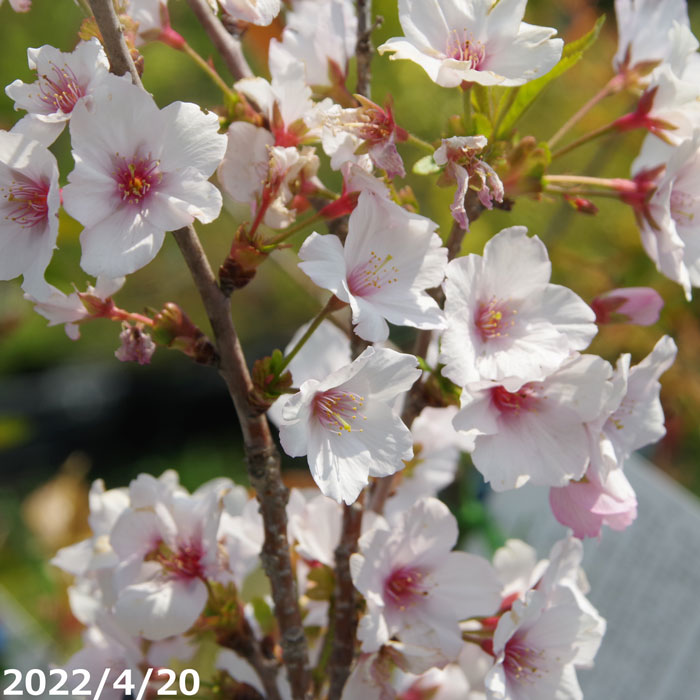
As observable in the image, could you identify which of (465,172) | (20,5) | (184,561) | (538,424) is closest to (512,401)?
(538,424)

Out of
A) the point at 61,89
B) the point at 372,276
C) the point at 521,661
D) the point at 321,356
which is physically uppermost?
the point at 61,89

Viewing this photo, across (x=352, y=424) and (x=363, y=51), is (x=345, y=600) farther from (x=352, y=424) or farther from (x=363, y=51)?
(x=363, y=51)

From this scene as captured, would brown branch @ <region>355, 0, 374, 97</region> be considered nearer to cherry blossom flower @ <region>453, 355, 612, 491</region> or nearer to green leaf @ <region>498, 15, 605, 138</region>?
green leaf @ <region>498, 15, 605, 138</region>

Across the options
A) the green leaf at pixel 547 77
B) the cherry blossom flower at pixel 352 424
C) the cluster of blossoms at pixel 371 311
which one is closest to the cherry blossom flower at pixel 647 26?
the cluster of blossoms at pixel 371 311

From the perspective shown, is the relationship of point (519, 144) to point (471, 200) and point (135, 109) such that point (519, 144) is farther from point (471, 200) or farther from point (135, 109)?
point (135, 109)

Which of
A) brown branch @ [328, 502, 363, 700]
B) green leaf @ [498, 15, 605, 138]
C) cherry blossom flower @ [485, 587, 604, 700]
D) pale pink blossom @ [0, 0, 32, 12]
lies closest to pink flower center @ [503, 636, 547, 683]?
cherry blossom flower @ [485, 587, 604, 700]

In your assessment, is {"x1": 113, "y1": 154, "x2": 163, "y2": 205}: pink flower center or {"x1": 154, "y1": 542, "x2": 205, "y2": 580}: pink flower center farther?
{"x1": 154, "y1": 542, "x2": 205, "y2": 580}: pink flower center
